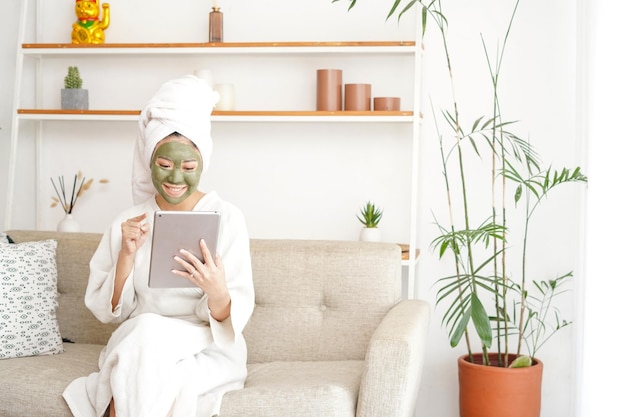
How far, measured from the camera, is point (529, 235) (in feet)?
11.4

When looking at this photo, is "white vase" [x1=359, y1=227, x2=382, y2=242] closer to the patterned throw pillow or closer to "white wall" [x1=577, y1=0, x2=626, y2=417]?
"white wall" [x1=577, y1=0, x2=626, y2=417]

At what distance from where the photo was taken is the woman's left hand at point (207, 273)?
239 cm

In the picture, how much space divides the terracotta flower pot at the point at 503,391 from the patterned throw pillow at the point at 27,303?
1444mm

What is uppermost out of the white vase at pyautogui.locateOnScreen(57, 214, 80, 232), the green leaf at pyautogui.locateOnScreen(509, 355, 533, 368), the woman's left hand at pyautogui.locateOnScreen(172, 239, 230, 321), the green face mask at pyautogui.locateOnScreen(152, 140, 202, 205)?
the green face mask at pyautogui.locateOnScreen(152, 140, 202, 205)

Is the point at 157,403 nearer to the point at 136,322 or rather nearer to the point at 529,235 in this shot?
the point at 136,322

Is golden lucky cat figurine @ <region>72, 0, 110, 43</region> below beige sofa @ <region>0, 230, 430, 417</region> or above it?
above

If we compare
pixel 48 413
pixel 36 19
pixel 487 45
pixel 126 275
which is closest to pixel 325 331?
pixel 126 275

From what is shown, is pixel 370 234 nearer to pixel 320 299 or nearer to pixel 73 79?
pixel 320 299

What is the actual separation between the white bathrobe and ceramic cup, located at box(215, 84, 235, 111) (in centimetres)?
82

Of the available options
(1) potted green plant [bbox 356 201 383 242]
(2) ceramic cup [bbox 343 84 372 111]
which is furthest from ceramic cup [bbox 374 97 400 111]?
(1) potted green plant [bbox 356 201 383 242]

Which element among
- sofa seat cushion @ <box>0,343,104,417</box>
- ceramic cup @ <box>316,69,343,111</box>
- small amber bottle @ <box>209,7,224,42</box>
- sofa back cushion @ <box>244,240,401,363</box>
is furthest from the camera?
small amber bottle @ <box>209,7,224,42</box>

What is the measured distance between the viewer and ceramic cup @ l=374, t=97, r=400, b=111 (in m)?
3.36

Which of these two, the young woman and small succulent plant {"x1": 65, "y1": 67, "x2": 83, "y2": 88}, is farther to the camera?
small succulent plant {"x1": 65, "y1": 67, "x2": 83, "y2": 88}

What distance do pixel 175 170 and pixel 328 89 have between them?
40.3 inches
